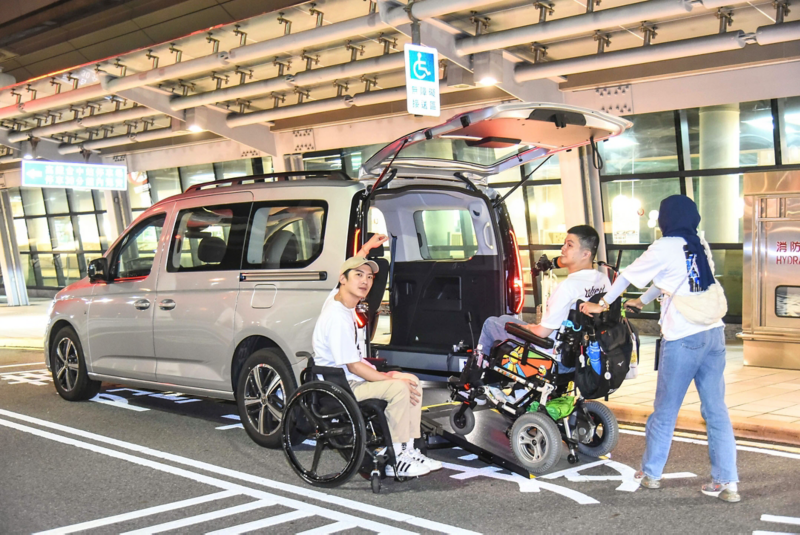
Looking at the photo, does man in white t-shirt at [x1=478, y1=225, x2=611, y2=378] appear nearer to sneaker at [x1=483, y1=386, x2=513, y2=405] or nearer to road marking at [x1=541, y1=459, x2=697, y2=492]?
sneaker at [x1=483, y1=386, x2=513, y2=405]

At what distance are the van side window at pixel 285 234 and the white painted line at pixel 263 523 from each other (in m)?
2.22

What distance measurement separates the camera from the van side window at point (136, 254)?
7.99m

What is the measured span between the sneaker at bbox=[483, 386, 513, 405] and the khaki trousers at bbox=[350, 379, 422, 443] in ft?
2.66

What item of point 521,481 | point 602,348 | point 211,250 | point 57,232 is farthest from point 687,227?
point 57,232

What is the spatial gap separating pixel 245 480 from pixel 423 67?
5941mm

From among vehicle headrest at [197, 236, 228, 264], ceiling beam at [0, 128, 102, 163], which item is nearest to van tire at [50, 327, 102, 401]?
vehicle headrest at [197, 236, 228, 264]

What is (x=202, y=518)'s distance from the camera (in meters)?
4.98

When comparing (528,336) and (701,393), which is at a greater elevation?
(528,336)

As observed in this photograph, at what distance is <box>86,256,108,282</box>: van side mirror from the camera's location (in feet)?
26.9

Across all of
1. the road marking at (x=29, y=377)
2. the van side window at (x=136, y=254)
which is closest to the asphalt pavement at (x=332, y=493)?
the van side window at (x=136, y=254)

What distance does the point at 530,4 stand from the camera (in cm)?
1052

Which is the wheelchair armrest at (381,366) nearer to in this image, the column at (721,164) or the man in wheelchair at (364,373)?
the man in wheelchair at (364,373)

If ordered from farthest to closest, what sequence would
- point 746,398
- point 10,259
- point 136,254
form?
point 10,259, point 136,254, point 746,398

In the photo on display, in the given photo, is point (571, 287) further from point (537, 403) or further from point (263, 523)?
point (263, 523)
